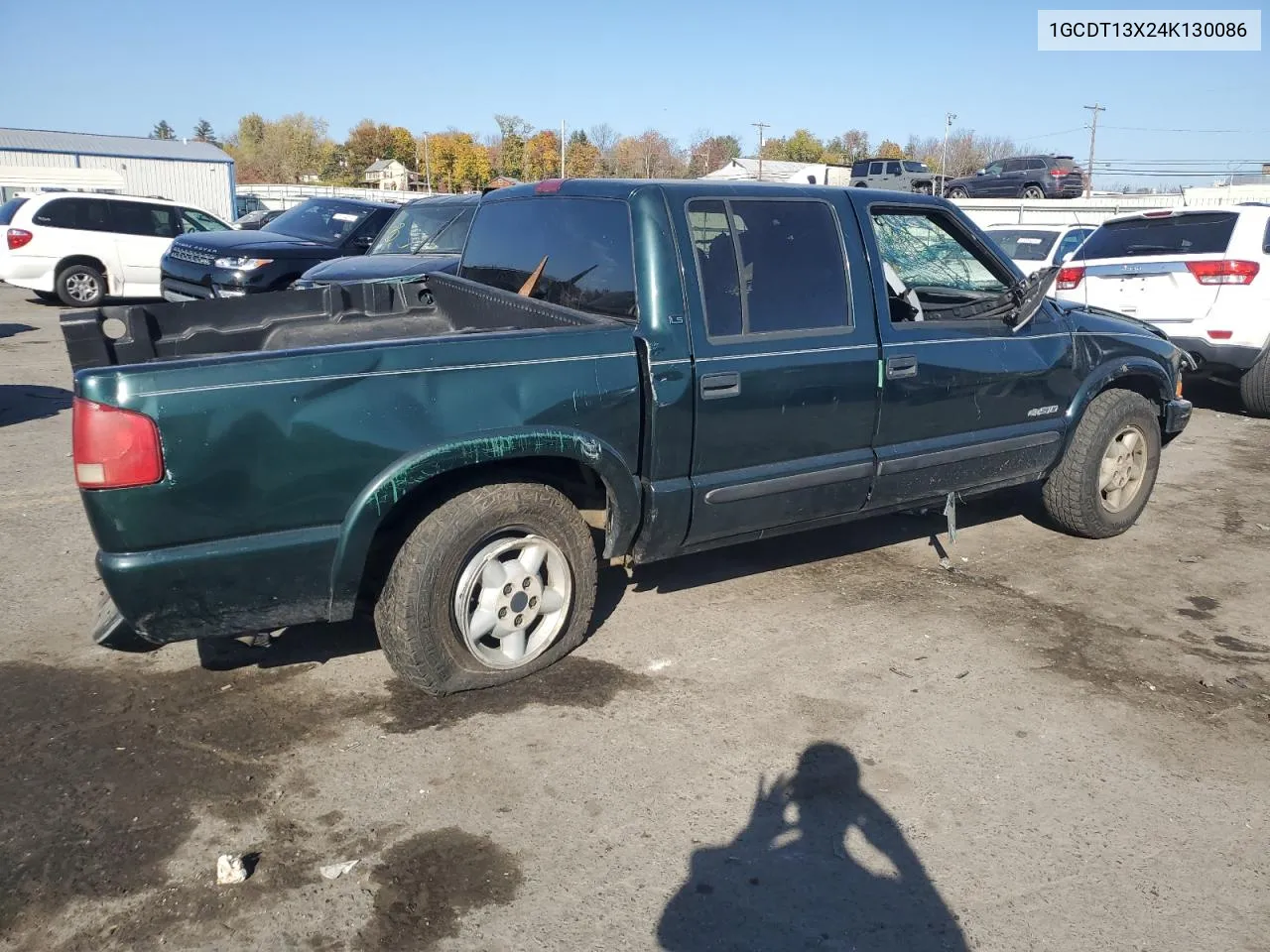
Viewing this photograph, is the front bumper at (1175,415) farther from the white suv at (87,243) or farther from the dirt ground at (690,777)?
the white suv at (87,243)

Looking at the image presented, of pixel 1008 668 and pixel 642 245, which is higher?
pixel 642 245

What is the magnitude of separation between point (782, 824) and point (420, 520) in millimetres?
1631

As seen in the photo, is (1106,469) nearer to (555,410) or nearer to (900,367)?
(900,367)

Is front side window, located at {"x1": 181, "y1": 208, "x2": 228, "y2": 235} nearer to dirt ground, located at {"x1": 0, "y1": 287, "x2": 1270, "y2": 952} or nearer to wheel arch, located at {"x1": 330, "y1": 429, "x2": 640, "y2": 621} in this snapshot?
dirt ground, located at {"x1": 0, "y1": 287, "x2": 1270, "y2": 952}

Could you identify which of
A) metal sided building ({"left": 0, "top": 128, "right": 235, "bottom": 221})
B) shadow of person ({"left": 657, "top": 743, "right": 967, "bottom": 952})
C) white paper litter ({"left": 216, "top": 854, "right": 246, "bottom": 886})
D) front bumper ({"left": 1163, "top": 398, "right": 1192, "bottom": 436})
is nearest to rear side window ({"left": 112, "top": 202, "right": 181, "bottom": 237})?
front bumper ({"left": 1163, "top": 398, "right": 1192, "bottom": 436})

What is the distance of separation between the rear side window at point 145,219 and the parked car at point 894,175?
21909mm

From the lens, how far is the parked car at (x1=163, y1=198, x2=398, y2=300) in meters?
11.0

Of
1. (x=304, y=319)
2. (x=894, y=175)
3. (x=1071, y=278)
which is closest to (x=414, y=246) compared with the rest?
(x=304, y=319)

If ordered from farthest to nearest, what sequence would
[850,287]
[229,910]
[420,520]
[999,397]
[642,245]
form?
[999,397] < [850,287] < [642,245] < [420,520] < [229,910]

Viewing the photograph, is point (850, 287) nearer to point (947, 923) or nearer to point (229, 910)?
point (947, 923)

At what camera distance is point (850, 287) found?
178 inches

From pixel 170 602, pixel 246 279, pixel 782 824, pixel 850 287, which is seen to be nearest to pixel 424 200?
pixel 246 279

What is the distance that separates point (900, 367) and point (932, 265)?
0.81 meters

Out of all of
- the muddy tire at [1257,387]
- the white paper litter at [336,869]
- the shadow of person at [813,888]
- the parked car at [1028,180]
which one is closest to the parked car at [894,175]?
the parked car at [1028,180]
